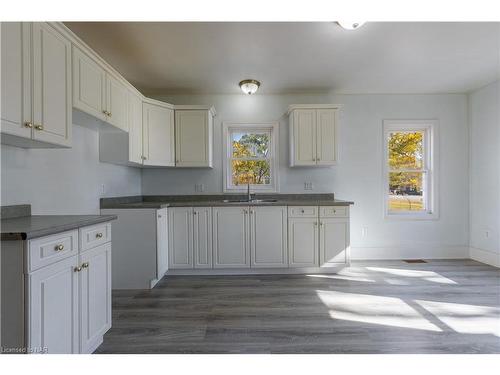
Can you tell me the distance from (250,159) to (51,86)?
2714 mm

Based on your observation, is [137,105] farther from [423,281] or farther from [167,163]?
[423,281]

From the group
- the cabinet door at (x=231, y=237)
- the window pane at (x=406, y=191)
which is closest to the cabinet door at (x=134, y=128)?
the cabinet door at (x=231, y=237)

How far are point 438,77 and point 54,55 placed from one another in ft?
14.0

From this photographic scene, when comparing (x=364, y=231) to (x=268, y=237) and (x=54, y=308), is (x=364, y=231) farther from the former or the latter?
(x=54, y=308)

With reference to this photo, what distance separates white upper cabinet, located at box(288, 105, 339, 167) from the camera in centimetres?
368

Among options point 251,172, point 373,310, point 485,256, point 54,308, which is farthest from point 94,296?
point 485,256

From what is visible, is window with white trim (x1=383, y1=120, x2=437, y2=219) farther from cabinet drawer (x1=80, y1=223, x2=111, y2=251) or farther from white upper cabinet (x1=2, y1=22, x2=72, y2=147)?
white upper cabinet (x1=2, y1=22, x2=72, y2=147)

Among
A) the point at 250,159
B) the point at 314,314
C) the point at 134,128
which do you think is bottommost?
the point at 314,314

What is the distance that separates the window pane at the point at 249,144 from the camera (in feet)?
13.4

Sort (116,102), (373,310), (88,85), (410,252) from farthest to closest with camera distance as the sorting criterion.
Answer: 1. (410,252)
2. (116,102)
3. (373,310)
4. (88,85)

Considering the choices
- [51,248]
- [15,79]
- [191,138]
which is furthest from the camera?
[191,138]

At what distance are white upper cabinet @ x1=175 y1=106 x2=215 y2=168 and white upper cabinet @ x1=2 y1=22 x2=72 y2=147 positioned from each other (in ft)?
5.87

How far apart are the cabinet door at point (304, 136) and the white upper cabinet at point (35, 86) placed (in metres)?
2.68

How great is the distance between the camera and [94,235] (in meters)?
1.66
